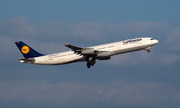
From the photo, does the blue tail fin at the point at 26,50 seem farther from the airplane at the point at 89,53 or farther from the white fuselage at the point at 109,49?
the white fuselage at the point at 109,49

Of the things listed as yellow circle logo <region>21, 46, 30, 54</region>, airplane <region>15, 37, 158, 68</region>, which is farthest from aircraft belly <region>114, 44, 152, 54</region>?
yellow circle logo <region>21, 46, 30, 54</region>

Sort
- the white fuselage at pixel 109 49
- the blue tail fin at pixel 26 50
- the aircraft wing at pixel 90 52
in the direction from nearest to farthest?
the aircraft wing at pixel 90 52, the white fuselage at pixel 109 49, the blue tail fin at pixel 26 50

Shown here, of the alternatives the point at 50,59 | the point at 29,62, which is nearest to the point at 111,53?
the point at 50,59

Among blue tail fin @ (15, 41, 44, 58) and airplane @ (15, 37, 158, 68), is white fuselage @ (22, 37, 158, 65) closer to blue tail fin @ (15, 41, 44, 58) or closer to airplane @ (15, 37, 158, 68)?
airplane @ (15, 37, 158, 68)

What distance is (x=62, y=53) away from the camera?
260 feet

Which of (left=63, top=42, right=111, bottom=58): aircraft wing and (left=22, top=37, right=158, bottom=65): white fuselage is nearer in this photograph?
(left=63, top=42, right=111, bottom=58): aircraft wing

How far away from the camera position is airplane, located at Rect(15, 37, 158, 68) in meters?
76.6

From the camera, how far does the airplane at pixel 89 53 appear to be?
76.6 metres

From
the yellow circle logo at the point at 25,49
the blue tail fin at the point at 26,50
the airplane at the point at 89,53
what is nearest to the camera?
the airplane at the point at 89,53

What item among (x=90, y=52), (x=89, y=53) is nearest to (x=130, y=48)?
(x=90, y=52)

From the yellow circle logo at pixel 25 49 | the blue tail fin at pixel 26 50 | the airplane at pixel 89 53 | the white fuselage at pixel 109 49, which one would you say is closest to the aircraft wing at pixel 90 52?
the airplane at pixel 89 53

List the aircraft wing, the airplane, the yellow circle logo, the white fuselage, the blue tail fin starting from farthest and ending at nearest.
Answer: the yellow circle logo < the blue tail fin < the white fuselage < the airplane < the aircraft wing

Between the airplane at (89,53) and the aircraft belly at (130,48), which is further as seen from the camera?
the aircraft belly at (130,48)

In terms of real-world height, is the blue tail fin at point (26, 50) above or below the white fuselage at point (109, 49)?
above
